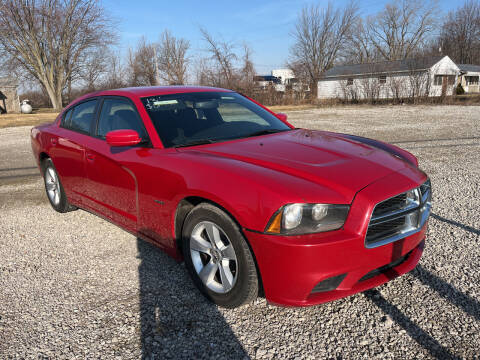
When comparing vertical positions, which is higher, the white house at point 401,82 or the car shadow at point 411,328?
the white house at point 401,82

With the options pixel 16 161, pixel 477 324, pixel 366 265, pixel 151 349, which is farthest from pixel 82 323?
pixel 16 161

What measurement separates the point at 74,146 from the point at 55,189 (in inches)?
47.7

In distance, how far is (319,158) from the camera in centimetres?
280

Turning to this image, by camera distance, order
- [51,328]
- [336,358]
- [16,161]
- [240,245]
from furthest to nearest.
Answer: [16,161] → [51,328] → [240,245] → [336,358]

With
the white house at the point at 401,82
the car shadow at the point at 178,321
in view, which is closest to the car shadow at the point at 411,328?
the car shadow at the point at 178,321

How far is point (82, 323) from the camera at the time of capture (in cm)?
262

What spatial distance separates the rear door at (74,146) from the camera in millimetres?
4035

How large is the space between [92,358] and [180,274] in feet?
3.56

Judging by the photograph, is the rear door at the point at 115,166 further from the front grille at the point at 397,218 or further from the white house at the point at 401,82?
the white house at the point at 401,82

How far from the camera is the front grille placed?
2324mm

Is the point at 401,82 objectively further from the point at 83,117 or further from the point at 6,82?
the point at 6,82

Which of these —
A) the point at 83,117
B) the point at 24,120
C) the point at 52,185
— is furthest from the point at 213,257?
the point at 24,120

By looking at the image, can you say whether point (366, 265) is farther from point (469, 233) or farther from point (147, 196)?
point (469, 233)

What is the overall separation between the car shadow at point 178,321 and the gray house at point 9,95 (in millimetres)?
45378
